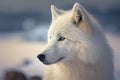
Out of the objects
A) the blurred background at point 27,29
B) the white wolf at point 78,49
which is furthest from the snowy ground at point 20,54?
the white wolf at point 78,49

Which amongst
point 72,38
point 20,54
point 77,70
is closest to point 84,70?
point 77,70

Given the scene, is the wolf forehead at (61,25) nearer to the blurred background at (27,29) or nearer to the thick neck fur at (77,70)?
the thick neck fur at (77,70)

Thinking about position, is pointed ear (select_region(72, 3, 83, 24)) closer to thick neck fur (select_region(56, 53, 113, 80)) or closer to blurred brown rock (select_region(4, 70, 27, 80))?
thick neck fur (select_region(56, 53, 113, 80))

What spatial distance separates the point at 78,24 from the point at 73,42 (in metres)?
0.09

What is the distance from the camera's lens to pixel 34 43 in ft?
4.81

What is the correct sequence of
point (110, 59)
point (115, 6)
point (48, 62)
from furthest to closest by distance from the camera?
1. point (115, 6)
2. point (110, 59)
3. point (48, 62)

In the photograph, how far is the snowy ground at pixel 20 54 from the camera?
4.76 ft

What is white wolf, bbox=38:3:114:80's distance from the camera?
1130 mm

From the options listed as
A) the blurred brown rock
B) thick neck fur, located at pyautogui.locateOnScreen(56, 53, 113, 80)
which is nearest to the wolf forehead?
thick neck fur, located at pyautogui.locateOnScreen(56, 53, 113, 80)

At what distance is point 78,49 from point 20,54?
460 millimetres

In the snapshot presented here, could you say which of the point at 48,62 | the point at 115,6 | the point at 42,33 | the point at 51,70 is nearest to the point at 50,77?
the point at 51,70

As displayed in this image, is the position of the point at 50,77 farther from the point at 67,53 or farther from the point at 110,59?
the point at 110,59

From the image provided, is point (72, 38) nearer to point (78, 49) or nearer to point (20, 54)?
point (78, 49)

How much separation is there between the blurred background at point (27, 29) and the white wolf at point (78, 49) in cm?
26
